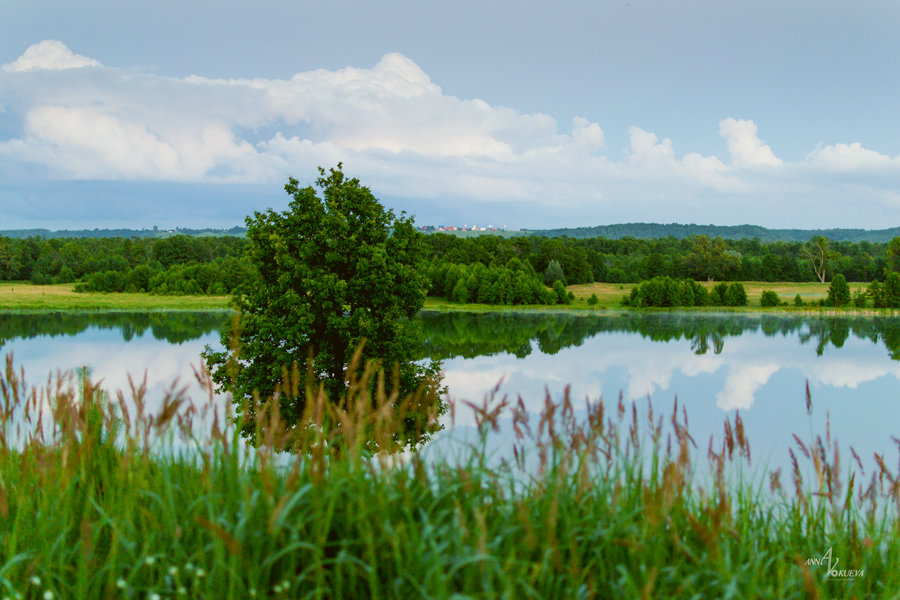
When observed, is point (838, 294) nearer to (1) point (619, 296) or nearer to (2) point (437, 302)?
(1) point (619, 296)

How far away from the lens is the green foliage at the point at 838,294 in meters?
107

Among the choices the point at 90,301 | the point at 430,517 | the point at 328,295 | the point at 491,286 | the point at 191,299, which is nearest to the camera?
the point at 430,517

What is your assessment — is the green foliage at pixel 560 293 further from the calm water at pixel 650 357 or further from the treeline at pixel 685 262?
the calm water at pixel 650 357

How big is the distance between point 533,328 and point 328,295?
2479 inches

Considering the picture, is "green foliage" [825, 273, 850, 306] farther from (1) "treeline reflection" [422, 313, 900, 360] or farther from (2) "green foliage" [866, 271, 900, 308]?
(1) "treeline reflection" [422, 313, 900, 360]

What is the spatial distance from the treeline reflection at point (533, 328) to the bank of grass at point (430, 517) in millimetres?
49771

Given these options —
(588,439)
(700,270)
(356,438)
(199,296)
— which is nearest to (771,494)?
(588,439)

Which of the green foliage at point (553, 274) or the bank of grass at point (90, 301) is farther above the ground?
the green foliage at point (553, 274)

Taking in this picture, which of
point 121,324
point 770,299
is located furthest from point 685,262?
point 121,324

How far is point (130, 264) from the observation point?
455ft

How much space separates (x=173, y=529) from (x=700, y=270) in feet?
477

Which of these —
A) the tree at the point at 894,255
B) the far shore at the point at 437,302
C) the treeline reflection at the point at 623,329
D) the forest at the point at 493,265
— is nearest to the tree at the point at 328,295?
the treeline reflection at the point at 623,329

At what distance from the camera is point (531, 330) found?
80.1 m

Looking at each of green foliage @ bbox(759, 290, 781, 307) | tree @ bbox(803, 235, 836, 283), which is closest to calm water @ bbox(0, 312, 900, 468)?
green foliage @ bbox(759, 290, 781, 307)
